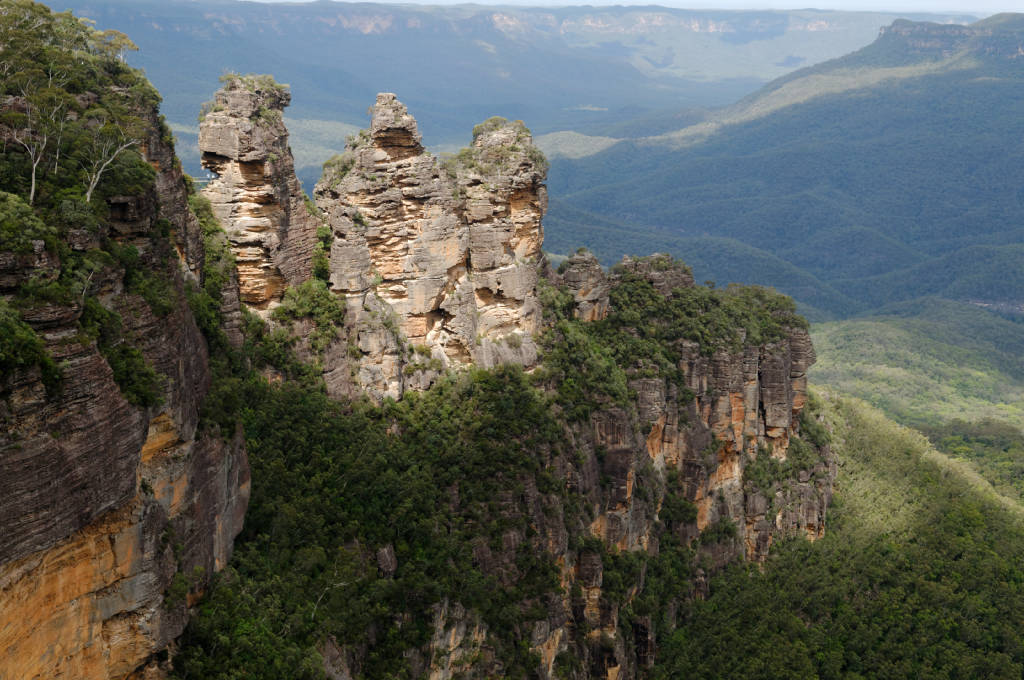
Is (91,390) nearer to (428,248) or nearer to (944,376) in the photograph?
(428,248)

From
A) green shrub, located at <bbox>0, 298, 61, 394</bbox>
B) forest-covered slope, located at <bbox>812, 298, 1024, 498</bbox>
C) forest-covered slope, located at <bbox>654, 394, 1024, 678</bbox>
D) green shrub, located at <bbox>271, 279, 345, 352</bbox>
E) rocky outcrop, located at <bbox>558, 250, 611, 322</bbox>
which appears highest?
green shrub, located at <bbox>0, 298, 61, 394</bbox>

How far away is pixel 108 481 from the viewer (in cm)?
2128

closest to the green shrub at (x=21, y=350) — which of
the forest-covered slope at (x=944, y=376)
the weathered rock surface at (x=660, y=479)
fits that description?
the weathered rock surface at (x=660, y=479)

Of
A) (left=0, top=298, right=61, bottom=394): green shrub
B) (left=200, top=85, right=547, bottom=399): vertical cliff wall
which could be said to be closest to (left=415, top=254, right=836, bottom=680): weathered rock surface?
(left=200, top=85, right=547, bottom=399): vertical cliff wall

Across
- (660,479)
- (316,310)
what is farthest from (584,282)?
(316,310)

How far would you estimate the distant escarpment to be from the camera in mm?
19391

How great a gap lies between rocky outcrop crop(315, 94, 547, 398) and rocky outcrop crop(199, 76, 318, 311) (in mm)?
2934

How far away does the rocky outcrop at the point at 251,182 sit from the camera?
36.2 meters

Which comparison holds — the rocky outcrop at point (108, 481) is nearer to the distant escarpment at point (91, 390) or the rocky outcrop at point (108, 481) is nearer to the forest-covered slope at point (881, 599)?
the distant escarpment at point (91, 390)

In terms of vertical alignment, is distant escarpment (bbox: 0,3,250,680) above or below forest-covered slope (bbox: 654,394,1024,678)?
above

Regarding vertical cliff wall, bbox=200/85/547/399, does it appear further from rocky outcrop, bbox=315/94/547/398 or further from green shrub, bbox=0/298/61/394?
green shrub, bbox=0/298/61/394

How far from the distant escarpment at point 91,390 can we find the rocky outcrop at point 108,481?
0.13 ft

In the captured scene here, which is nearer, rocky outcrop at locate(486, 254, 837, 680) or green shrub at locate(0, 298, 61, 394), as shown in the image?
green shrub at locate(0, 298, 61, 394)

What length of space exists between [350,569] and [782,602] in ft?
90.1
